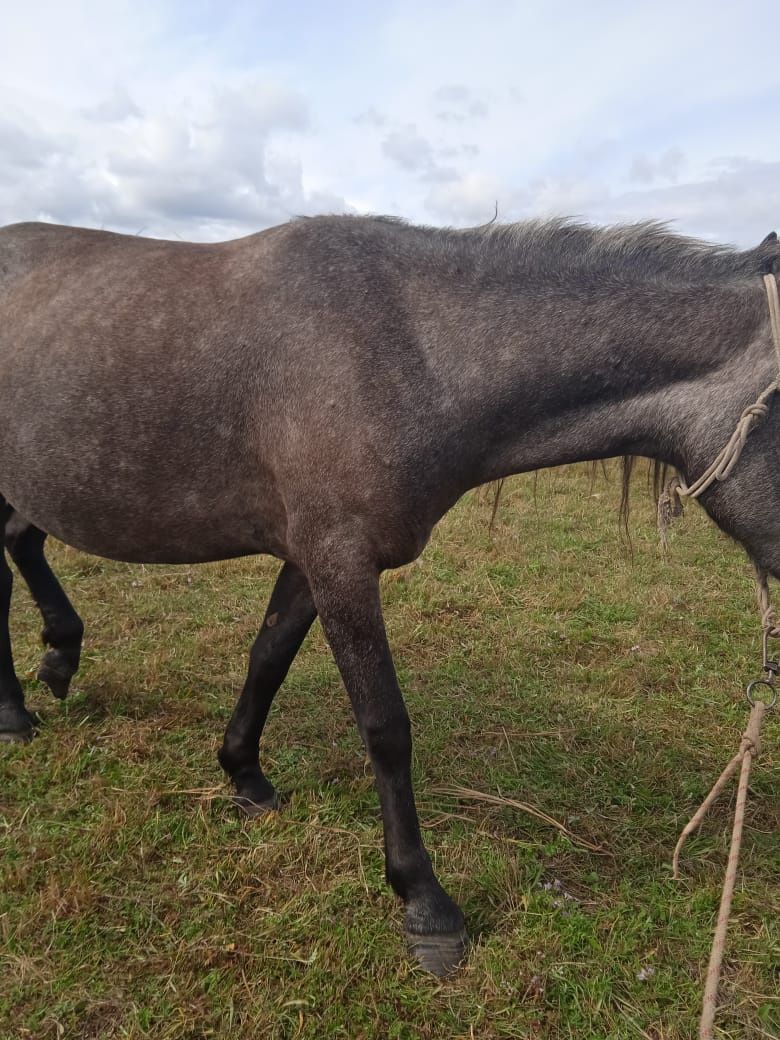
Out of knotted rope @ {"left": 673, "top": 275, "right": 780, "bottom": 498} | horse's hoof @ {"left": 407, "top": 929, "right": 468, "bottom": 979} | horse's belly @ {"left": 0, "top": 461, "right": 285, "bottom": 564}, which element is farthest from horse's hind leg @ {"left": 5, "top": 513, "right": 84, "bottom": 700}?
knotted rope @ {"left": 673, "top": 275, "right": 780, "bottom": 498}

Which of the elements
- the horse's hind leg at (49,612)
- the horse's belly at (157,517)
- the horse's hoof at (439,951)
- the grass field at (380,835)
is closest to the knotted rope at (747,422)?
the horse's belly at (157,517)

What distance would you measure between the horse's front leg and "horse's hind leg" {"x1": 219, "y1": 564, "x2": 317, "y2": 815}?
2.01 ft

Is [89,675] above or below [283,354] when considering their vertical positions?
below

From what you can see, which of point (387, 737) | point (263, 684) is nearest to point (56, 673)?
point (263, 684)

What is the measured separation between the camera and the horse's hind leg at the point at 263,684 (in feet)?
10.2

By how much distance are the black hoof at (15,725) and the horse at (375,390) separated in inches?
53.4

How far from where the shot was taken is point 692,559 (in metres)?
6.32

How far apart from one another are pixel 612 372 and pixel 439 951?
2.08m

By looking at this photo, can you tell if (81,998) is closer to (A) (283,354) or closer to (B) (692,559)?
(A) (283,354)

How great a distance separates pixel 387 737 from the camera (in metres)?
2.53

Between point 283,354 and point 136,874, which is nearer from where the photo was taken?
point 283,354

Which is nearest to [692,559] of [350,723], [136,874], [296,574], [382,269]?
[350,723]

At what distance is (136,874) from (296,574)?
1.33 meters

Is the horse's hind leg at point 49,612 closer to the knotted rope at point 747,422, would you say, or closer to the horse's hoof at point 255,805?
the horse's hoof at point 255,805
